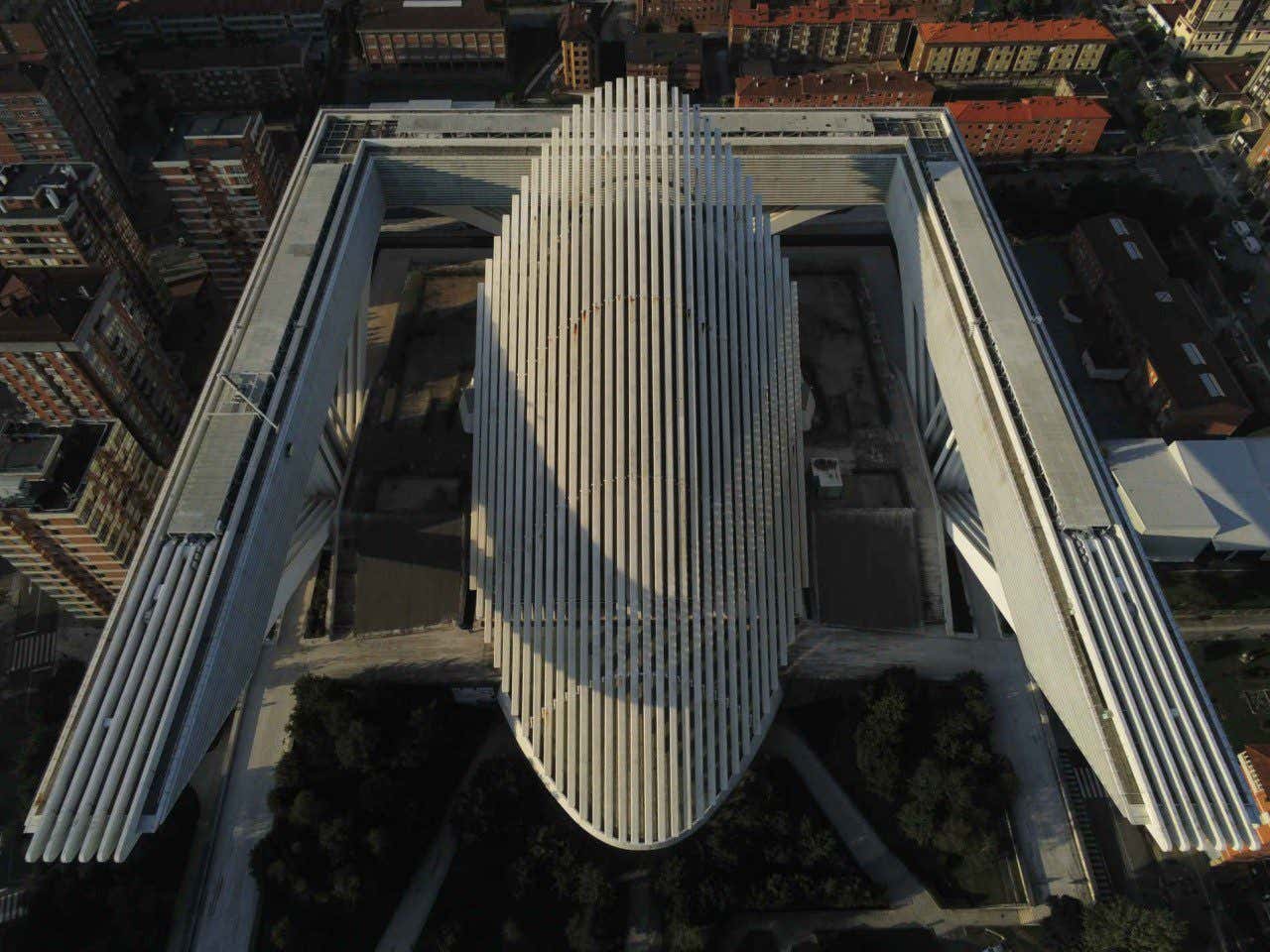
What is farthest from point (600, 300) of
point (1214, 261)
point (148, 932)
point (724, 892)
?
point (1214, 261)

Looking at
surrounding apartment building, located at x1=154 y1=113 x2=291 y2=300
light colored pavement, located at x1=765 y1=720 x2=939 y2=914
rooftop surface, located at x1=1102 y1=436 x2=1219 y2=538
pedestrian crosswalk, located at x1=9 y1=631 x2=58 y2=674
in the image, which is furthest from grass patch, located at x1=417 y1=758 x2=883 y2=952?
surrounding apartment building, located at x1=154 y1=113 x2=291 y2=300

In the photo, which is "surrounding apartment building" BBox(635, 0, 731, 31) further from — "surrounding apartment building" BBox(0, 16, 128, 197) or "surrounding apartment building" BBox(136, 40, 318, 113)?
"surrounding apartment building" BBox(0, 16, 128, 197)

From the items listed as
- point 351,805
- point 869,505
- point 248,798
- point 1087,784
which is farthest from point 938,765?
point 248,798

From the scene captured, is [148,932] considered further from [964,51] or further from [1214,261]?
[964,51]

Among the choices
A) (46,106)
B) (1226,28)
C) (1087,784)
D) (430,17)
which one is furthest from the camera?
(430,17)

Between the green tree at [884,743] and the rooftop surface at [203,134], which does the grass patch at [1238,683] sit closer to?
the green tree at [884,743]

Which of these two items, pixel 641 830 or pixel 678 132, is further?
pixel 678 132

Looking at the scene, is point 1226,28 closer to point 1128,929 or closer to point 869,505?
point 869,505
